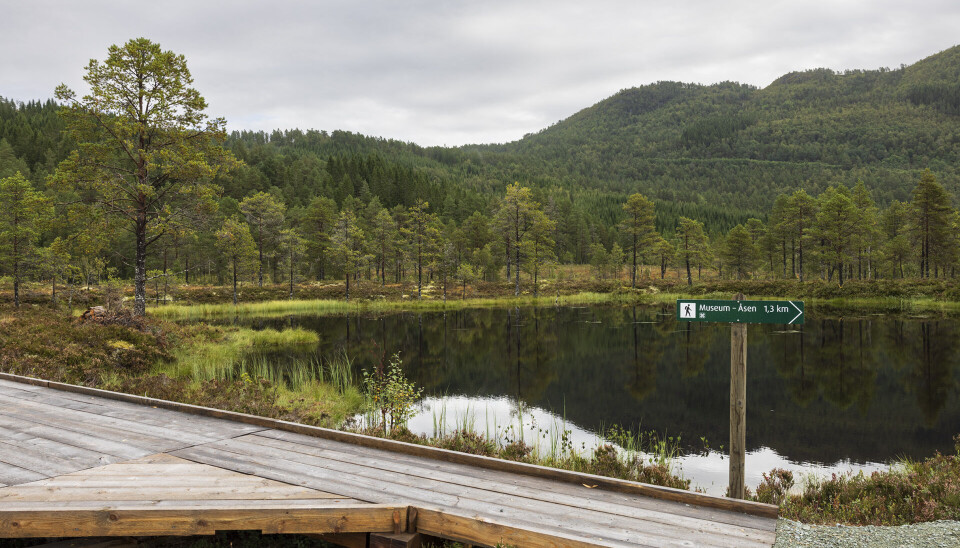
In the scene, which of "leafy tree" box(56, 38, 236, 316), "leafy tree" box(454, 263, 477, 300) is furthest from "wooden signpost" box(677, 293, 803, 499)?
"leafy tree" box(454, 263, 477, 300)

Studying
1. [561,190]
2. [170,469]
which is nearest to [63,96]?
[170,469]

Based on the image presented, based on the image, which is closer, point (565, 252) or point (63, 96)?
point (63, 96)

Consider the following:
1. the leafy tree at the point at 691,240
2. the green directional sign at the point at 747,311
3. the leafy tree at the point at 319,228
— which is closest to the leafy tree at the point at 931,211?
the leafy tree at the point at 691,240

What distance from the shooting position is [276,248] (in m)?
63.2

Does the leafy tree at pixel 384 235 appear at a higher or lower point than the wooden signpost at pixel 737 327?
higher

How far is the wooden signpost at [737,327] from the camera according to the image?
17.2ft

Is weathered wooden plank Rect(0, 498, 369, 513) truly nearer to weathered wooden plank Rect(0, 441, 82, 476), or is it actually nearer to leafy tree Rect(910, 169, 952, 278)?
weathered wooden plank Rect(0, 441, 82, 476)

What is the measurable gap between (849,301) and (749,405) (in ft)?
134

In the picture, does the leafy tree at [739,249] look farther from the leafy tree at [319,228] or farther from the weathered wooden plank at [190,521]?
the weathered wooden plank at [190,521]

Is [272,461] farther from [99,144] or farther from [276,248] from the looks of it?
[276,248]

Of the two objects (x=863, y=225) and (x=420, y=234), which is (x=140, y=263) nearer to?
(x=420, y=234)

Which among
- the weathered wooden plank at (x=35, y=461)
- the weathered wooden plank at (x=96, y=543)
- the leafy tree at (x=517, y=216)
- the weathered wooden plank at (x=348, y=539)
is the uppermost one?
the leafy tree at (x=517, y=216)

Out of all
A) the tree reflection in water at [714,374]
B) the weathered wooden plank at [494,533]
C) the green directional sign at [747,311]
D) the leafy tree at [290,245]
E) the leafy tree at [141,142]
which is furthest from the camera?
the leafy tree at [290,245]

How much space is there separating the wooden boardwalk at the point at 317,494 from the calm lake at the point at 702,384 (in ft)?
12.7
